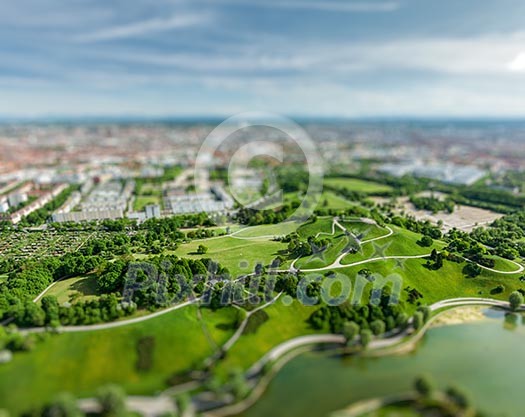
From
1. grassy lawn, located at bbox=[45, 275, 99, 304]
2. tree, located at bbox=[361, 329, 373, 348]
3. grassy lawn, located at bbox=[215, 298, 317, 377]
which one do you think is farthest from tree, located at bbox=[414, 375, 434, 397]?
grassy lawn, located at bbox=[45, 275, 99, 304]

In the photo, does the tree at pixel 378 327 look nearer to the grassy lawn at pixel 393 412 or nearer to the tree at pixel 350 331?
the tree at pixel 350 331

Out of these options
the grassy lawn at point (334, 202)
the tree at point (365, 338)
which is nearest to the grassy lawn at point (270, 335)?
the tree at point (365, 338)

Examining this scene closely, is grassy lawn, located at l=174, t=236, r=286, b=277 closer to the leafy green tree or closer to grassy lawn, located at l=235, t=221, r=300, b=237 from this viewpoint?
grassy lawn, located at l=235, t=221, r=300, b=237

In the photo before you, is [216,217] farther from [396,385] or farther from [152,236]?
[396,385]

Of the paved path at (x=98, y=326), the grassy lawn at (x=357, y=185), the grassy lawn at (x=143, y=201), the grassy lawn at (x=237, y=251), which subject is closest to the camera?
the paved path at (x=98, y=326)

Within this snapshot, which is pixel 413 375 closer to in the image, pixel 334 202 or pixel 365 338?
pixel 365 338

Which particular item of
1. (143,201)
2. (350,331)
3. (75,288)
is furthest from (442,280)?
(143,201)
